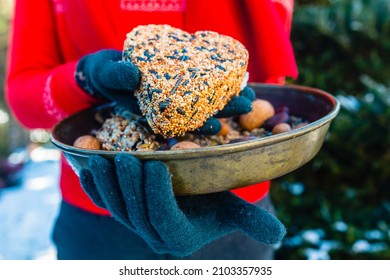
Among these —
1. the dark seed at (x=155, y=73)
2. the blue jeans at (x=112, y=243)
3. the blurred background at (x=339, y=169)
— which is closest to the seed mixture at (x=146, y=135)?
the dark seed at (x=155, y=73)

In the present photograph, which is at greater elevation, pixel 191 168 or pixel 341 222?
pixel 191 168

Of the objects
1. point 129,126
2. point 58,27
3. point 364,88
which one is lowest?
point 364,88

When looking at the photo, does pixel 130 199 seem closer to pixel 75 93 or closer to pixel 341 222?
pixel 75 93

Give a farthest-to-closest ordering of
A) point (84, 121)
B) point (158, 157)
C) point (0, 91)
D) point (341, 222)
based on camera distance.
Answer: point (0, 91)
point (341, 222)
point (84, 121)
point (158, 157)

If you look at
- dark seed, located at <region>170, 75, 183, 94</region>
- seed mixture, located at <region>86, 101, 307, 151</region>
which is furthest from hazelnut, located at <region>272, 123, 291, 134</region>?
dark seed, located at <region>170, 75, 183, 94</region>

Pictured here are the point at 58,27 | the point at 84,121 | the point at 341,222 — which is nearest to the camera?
the point at 84,121

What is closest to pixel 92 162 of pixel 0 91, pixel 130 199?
pixel 130 199

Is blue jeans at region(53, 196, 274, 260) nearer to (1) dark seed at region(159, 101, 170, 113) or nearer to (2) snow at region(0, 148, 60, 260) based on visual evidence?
(1) dark seed at region(159, 101, 170, 113)
